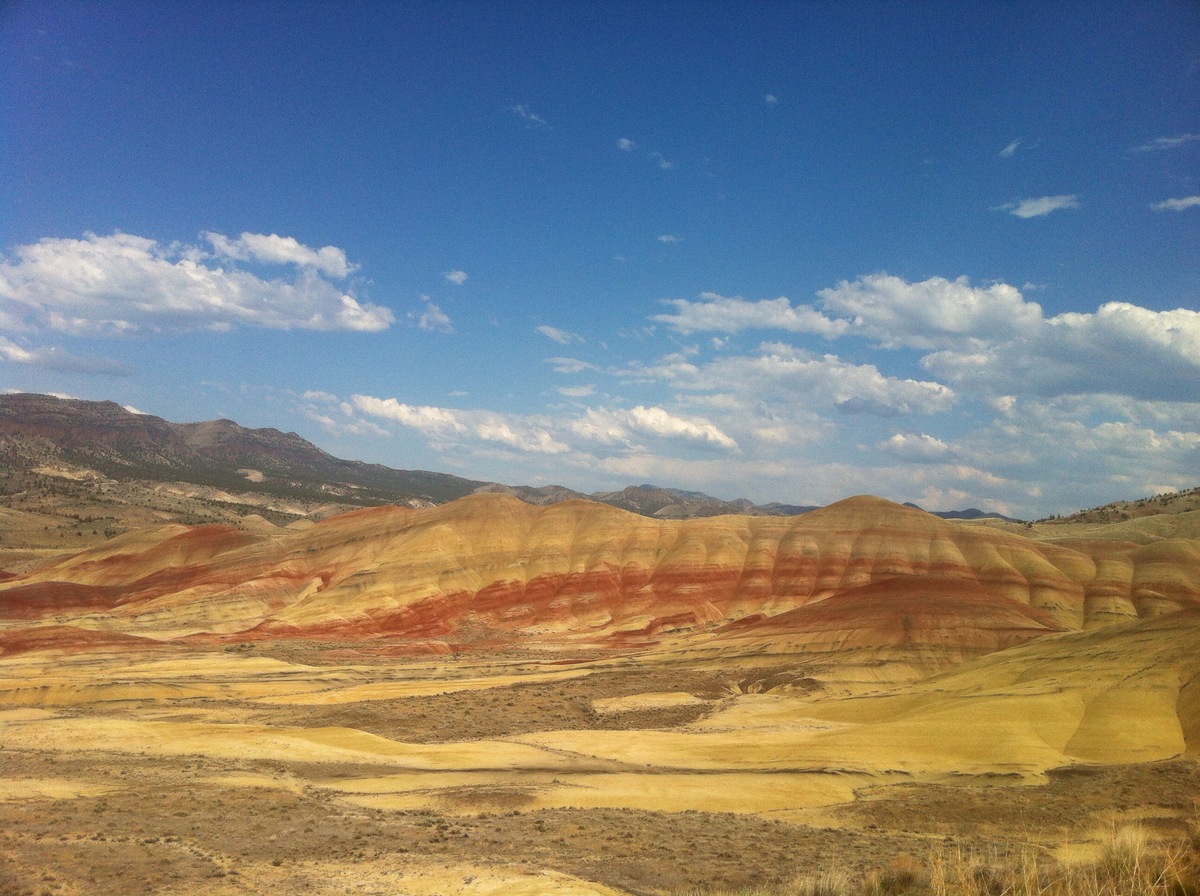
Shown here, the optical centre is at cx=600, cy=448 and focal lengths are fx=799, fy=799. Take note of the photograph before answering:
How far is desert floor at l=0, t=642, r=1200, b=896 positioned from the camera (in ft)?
53.8

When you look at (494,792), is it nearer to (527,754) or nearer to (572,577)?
(527,754)

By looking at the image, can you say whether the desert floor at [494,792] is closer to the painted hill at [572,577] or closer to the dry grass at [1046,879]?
the dry grass at [1046,879]

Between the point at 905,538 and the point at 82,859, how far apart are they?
296 feet

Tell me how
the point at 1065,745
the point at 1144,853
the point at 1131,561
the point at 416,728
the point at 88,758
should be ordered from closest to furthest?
the point at 1144,853, the point at 88,758, the point at 1065,745, the point at 416,728, the point at 1131,561

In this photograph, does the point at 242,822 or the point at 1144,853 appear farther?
the point at 242,822

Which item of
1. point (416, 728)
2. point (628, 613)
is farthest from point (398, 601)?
point (416, 728)

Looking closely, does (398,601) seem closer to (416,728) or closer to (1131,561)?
(416,728)

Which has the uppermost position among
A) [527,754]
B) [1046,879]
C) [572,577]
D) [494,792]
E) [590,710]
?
[1046,879]

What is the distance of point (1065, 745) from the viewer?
3083 cm

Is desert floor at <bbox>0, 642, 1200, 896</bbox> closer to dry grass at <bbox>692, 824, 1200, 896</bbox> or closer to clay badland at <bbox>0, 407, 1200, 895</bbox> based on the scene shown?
clay badland at <bbox>0, 407, 1200, 895</bbox>

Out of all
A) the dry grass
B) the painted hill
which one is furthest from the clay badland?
the painted hill

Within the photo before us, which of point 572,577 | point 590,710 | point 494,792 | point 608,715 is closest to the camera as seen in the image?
point 494,792

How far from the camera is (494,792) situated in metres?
24.8

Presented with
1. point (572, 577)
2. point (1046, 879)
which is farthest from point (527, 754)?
point (572, 577)
